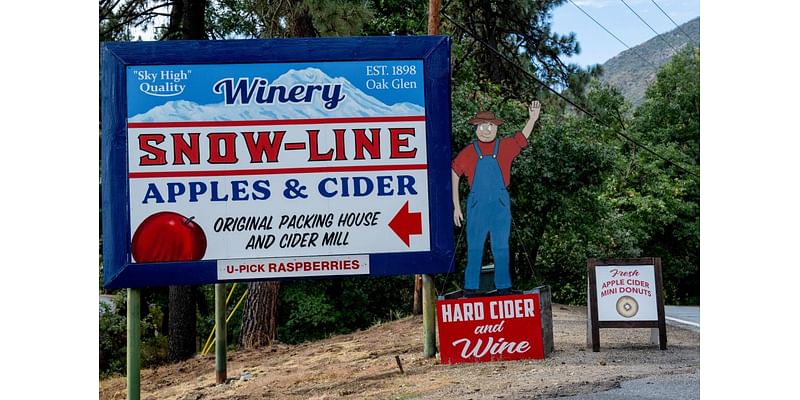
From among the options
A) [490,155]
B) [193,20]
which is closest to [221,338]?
[490,155]

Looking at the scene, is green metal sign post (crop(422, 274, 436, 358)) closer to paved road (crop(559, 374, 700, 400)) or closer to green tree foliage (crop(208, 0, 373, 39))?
paved road (crop(559, 374, 700, 400))

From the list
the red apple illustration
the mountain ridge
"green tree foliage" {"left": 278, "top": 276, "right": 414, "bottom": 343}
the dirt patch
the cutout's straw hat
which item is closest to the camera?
the dirt patch

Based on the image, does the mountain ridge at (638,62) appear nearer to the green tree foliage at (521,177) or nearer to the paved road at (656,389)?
the green tree foliage at (521,177)

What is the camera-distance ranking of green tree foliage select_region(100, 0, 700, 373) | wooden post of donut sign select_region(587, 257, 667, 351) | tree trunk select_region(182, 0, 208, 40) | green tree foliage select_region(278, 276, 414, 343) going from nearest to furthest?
1. wooden post of donut sign select_region(587, 257, 667, 351)
2. green tree foliage select_region(100, 0, 700, 373)
3. tree trunk select_region(182, 0, 208, 40)
4. green tree foliage select_region(278, 276, 414, 343)

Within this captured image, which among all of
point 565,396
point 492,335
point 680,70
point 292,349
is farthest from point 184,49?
point 680,70

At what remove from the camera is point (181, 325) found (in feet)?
61.2

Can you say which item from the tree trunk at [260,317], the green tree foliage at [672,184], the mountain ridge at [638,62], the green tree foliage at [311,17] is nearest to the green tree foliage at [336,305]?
the tree trunk at [260,317]

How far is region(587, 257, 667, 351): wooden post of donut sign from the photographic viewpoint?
10.7m

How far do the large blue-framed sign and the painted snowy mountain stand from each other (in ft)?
0.03

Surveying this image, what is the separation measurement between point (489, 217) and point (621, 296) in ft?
6.64

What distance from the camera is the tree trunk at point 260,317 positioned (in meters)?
16.8

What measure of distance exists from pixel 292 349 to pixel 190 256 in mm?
5690

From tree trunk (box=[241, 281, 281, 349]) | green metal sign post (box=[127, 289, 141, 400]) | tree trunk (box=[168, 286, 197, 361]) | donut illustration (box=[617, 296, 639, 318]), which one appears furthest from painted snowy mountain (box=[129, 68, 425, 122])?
tree trunk (box=[168, 286, 197, 361])

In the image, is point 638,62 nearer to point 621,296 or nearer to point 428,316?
point 621,296
